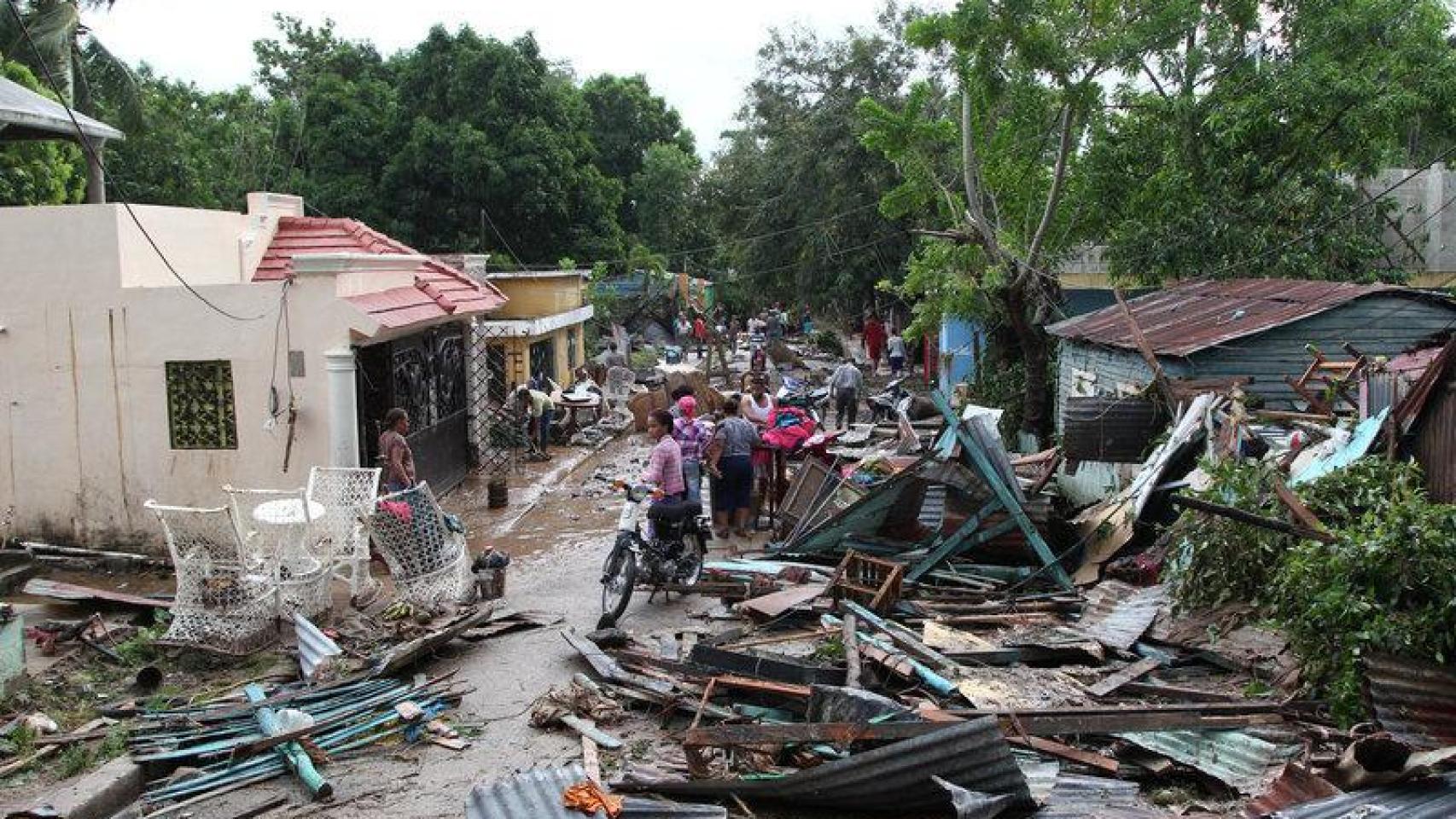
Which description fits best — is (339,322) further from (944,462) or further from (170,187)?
(170,187)

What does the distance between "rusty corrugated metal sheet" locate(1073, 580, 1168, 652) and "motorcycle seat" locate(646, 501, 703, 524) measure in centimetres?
337

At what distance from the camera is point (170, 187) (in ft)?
100

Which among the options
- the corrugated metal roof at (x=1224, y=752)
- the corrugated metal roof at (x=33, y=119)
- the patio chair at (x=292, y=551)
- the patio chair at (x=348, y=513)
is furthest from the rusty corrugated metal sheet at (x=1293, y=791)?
the corrugated metal roof at (x=33, y=119)

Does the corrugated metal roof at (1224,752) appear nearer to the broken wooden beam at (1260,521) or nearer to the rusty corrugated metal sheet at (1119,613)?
the broken wooden beam at (1260,521)

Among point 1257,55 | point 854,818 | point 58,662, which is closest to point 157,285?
point 58,662

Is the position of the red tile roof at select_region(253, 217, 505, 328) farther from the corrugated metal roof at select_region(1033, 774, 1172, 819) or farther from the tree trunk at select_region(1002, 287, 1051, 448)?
the corrugated metal roof at select_region(1033, 774, 1172, 819)

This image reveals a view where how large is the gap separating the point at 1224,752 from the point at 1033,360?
1208cm

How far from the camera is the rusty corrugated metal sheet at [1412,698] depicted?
577 centimetres

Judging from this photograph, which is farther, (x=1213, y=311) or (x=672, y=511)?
(x=1213, y=311)

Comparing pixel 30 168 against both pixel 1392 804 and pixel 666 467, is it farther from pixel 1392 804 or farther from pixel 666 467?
pixel 1392 804

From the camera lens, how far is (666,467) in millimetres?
9930

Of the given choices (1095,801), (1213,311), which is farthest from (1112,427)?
(1095,801)

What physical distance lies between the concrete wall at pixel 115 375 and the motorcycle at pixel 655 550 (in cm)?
445

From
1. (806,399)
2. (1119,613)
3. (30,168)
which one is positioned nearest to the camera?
(1119,613)
